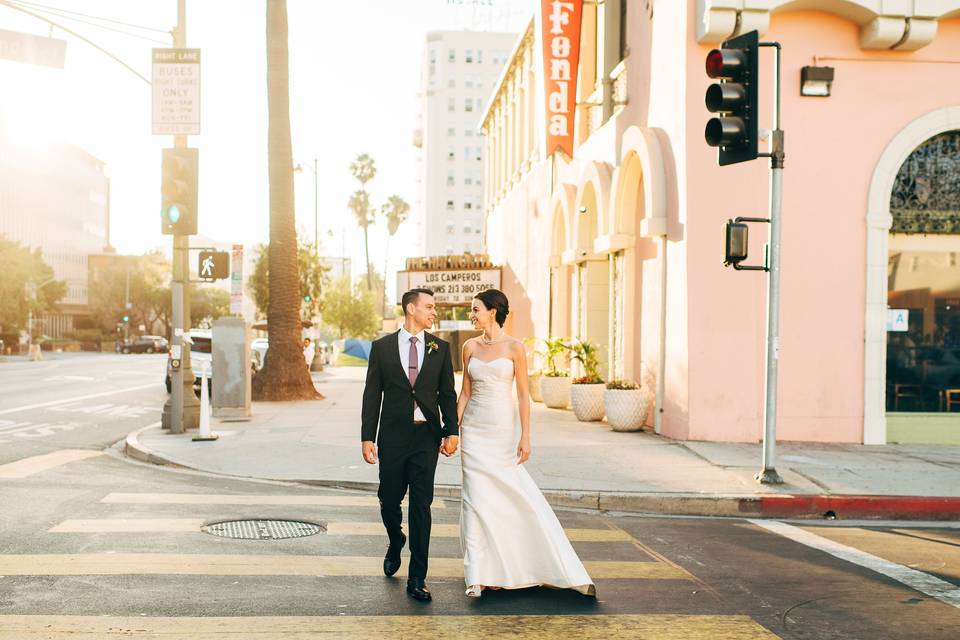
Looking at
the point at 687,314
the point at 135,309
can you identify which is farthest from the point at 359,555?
the point at 135,309

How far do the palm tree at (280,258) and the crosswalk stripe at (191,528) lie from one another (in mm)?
12754

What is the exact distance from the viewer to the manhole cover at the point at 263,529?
705cm

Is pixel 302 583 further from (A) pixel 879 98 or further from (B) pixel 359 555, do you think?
(A) pixel 879 98

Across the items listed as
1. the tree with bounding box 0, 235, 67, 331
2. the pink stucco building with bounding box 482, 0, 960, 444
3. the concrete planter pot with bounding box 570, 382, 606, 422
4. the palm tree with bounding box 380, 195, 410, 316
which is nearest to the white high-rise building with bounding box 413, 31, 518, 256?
the palm tree with bounding box 380, 195, 410, 316

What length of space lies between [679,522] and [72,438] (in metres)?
9.83

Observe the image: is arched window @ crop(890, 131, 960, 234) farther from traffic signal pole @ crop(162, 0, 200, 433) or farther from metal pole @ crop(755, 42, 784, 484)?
traffic signal pole @ crop(162, 0, 200, 433)

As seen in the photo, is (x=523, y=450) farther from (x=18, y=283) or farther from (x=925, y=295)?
(x=18, y=283)

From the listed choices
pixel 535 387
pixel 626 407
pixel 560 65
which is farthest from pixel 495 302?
pixel 535 387

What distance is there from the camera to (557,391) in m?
18.3

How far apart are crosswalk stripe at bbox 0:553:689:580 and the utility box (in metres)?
9.92

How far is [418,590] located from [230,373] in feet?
37.5

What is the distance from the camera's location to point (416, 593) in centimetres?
542

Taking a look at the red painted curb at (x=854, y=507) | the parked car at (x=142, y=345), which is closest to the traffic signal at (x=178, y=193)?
the red painted curb at (x=854, y=507)

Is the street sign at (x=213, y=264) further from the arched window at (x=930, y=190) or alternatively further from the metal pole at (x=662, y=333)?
the arched window at (x=930, y=190)
